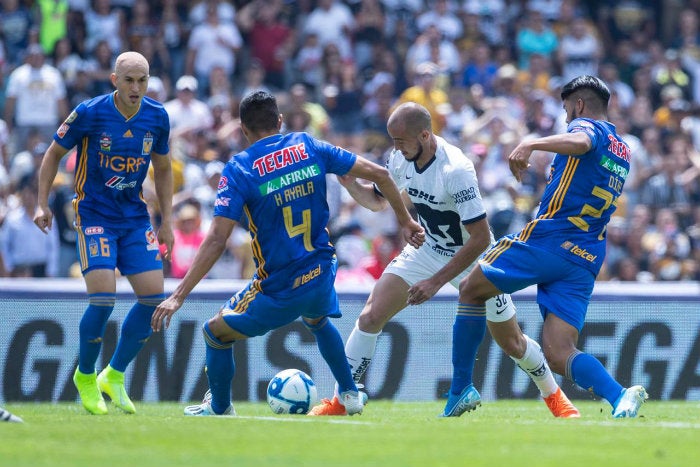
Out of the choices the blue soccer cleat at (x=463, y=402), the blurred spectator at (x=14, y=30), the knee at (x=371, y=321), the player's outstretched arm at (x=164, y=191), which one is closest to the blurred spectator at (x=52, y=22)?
the blurred spectator at (x=14, y=30)

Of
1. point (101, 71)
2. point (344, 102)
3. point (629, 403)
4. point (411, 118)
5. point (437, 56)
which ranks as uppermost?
point (437, 56)

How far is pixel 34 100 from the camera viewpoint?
57.4 ft

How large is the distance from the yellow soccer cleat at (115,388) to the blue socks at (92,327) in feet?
0.60

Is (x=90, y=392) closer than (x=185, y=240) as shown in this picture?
Yes

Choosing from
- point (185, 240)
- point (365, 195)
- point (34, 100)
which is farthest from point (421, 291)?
point (34, 100)

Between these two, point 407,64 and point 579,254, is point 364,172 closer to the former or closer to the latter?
point 579,254

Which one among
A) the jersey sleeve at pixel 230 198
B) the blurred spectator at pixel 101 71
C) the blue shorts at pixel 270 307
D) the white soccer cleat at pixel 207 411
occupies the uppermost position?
the blurred spectator at pixel 101 71

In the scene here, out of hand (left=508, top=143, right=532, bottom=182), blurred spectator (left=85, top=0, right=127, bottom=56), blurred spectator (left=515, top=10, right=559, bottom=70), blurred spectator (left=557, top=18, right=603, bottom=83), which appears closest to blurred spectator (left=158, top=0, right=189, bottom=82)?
blurred spectator (left=85, top=0, right=127, bottom=56)

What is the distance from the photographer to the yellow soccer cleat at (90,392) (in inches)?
364

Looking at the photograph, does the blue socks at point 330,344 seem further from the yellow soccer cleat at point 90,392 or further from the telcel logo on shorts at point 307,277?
the yellow soccer cleat at point 90,392

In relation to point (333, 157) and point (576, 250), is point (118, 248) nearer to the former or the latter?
point (333, 157)

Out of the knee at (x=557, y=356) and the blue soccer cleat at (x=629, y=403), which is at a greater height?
the knee at (x=557, y=356)

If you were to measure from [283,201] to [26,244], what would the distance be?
7.80m

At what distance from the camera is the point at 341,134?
18.5 meters
